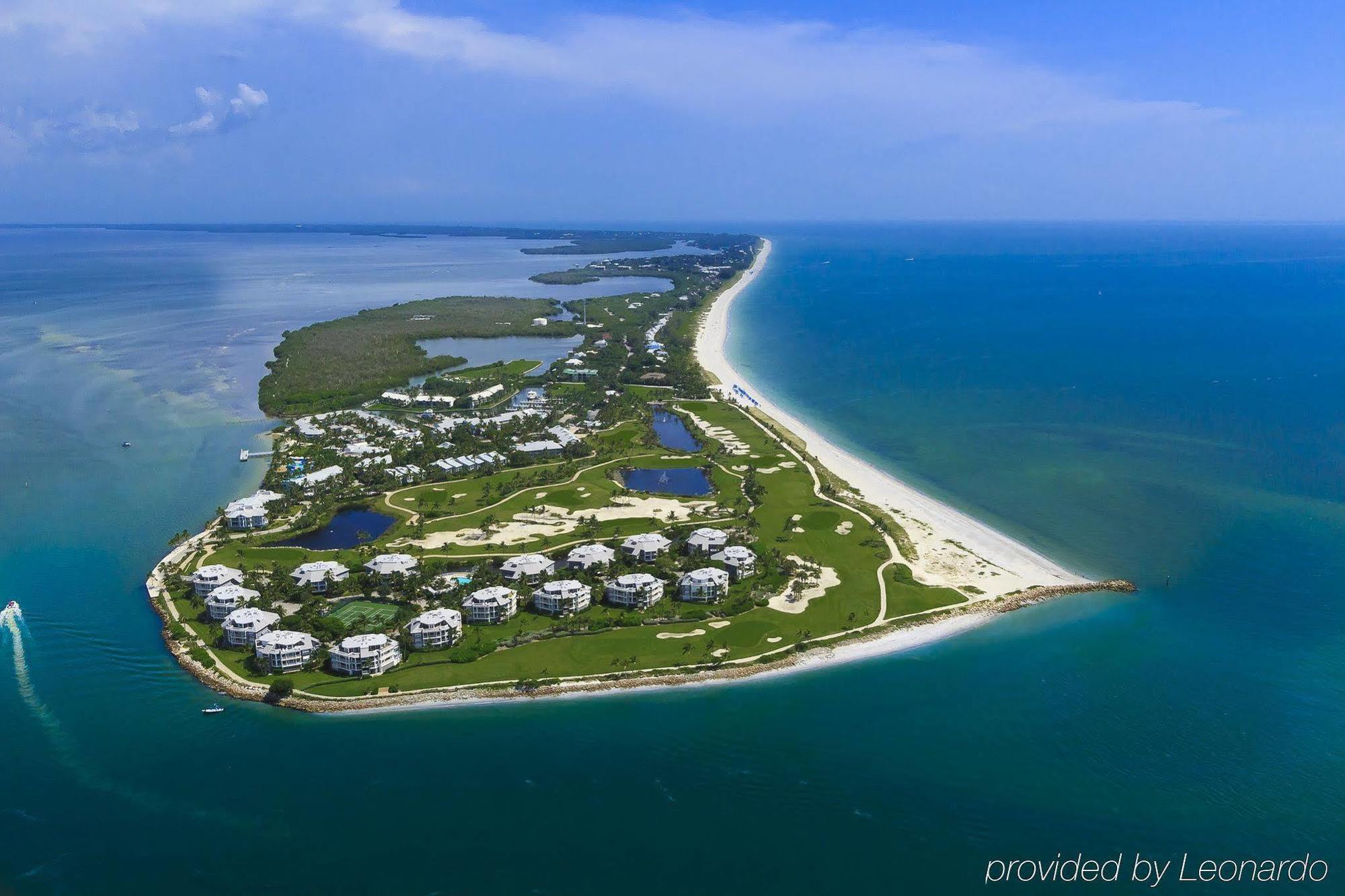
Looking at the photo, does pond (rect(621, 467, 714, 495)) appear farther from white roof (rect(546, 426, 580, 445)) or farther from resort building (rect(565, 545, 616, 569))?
resort building (rect(565, 545, 616, 569))

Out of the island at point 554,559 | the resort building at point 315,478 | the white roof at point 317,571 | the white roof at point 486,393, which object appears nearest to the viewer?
the island at point 554,559

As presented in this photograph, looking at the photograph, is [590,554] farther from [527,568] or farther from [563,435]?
[563,435]

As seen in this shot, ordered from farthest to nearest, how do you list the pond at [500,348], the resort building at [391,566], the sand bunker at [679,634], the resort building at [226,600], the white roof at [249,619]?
the pond at [500,348]
the resort building at [391,566]
the resort building at [226,600]
the sand bunker at [679,634]
the white roof at [249,619]

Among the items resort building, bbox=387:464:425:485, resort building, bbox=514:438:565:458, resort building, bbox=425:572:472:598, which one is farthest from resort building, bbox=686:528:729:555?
resort building, bbox=387:464:425:485

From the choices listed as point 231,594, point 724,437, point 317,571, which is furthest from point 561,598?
point 724,437

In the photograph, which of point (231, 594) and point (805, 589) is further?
point (805, 589)

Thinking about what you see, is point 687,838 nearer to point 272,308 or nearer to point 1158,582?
point 1158,582

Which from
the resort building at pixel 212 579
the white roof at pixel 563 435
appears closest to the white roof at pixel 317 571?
the resort building at pixel 212 579

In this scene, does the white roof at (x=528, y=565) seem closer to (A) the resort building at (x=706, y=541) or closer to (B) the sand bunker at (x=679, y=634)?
(A) the resort building at (x=706, y=541)
